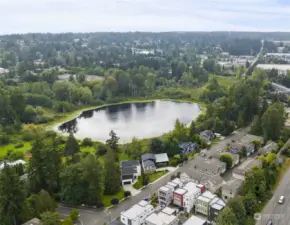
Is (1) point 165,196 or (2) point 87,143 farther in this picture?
(2) point 87,143

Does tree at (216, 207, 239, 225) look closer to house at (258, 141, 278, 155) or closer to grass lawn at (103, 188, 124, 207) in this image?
grass lawn at (103, 188, 124, 207)

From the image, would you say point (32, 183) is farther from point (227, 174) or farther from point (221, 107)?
point (221, 107)

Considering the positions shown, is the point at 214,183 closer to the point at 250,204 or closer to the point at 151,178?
the point at 250,204

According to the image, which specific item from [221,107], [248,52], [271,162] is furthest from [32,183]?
[248,52]

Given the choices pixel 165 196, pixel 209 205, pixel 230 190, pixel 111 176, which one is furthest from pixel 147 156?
pixel 209 205

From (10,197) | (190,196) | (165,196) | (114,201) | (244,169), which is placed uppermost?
(10,197)

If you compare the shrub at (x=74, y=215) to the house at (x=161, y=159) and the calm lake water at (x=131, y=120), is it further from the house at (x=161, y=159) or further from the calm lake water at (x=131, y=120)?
the calm lake water at (x=131, y=120)
